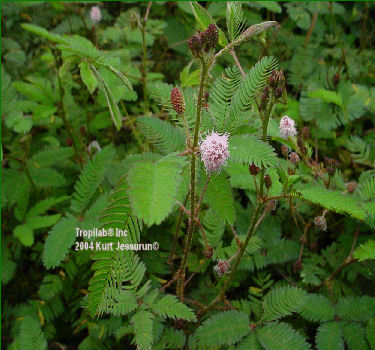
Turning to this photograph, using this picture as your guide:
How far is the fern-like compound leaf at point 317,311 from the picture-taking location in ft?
5.32

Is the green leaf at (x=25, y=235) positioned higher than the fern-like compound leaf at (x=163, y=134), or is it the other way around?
the fern-like compound leaf at (x=163, y=134)

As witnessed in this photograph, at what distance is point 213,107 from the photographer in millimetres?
1276

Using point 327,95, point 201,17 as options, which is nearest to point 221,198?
point 201,17

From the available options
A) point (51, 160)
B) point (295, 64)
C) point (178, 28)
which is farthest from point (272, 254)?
point (178, 28)

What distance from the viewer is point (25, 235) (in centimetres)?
180

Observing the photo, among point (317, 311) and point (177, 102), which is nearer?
point (177, 102)

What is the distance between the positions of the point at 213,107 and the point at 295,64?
1.63 metres

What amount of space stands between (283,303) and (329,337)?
235 millimetres

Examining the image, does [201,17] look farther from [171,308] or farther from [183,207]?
[171,308]

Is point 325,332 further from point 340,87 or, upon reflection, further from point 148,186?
point 340,87

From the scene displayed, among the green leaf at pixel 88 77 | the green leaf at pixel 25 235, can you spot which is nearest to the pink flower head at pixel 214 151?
the green leaf at pixel 88 77

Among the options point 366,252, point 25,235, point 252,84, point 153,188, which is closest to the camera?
point 153,188

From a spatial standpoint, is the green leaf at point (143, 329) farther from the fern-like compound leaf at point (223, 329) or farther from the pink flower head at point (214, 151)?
the pink flower head at point (214, 151)

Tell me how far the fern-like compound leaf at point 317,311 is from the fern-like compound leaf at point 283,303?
0.18 feet
